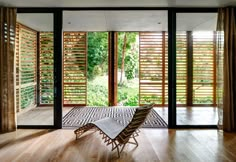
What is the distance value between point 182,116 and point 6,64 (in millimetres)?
4023

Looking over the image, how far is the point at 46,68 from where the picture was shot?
17.7ft

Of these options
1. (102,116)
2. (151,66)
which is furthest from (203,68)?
(151,66)

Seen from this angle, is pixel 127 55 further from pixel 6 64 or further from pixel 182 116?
pixel 6 64

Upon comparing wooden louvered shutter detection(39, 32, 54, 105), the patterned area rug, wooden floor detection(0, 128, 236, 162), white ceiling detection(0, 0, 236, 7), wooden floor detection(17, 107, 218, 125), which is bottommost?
wooden floor detection(0, 128, 236, 162)

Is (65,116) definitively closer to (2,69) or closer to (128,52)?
(2,69)

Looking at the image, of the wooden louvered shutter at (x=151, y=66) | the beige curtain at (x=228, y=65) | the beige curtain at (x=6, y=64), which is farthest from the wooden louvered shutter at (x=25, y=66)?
the beige curtain at (x=228, y=65)

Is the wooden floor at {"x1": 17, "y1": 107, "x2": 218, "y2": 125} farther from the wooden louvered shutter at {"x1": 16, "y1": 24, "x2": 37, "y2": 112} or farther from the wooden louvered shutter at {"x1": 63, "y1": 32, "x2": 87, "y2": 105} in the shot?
the wooden louvered shutter at {"x1": 63, "y1": 32, "x2": 87, "y2": 105}

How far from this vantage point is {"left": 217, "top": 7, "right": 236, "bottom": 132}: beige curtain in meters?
4.99

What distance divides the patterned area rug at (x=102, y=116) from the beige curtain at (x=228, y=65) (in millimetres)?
1364

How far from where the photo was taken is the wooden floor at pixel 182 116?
17.5ft

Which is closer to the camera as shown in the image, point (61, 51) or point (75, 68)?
point (61, 51)

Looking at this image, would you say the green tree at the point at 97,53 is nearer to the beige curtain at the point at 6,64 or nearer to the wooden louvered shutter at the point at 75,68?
the wooden louvered shutter at the point at 75,68

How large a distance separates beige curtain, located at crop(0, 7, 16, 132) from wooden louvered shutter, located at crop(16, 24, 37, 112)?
1.04 ft

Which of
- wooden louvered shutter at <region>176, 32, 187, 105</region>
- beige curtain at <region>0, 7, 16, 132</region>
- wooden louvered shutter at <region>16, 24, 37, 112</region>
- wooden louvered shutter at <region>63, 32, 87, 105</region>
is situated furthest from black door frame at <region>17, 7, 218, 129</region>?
wooden louvered shutter at <region>63, 32, 87, 105</region>
